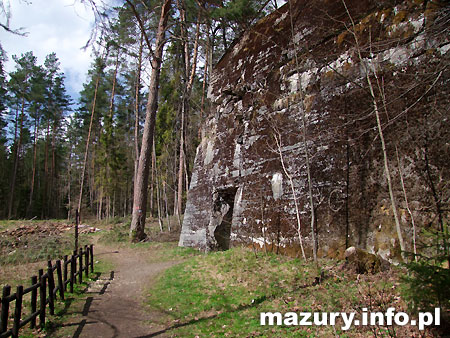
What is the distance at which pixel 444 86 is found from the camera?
16.8 ft

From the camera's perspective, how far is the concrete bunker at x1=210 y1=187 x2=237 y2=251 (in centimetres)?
980

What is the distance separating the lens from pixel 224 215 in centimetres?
983

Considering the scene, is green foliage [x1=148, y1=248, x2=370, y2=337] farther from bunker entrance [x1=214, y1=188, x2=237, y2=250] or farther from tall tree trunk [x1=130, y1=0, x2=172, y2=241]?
tall tree trunk [x1=130, y1=0, x2=172, y2=241]

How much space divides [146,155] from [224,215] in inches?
203

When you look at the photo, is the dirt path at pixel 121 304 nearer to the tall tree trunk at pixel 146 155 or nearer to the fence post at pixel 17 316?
the fence post at pixel 17 316

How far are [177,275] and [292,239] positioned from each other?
3.28m

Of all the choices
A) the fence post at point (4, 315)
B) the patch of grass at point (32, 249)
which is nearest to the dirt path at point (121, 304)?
the fence post at point (4, 315)

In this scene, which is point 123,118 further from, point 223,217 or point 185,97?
point 223,217

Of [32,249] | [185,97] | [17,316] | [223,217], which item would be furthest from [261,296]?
[185,97]

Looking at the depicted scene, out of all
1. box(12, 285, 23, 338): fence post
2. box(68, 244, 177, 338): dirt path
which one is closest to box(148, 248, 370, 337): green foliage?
box(68, 244, 177, 338): dirt path

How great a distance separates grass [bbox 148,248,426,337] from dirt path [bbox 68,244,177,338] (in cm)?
36

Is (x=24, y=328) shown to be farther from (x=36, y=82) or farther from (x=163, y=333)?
(x=36, y=82)

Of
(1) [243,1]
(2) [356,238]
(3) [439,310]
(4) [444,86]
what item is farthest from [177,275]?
(1) [243,1]

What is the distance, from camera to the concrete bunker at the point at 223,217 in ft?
32.1
